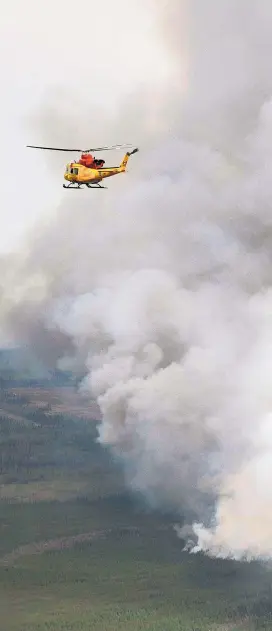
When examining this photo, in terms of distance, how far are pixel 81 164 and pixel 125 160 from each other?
9.80 meters

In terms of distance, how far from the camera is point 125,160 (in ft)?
541

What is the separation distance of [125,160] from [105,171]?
6.54 m

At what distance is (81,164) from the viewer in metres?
158

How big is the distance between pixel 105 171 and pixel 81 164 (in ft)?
13.7

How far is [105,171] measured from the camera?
15988 centimetres
